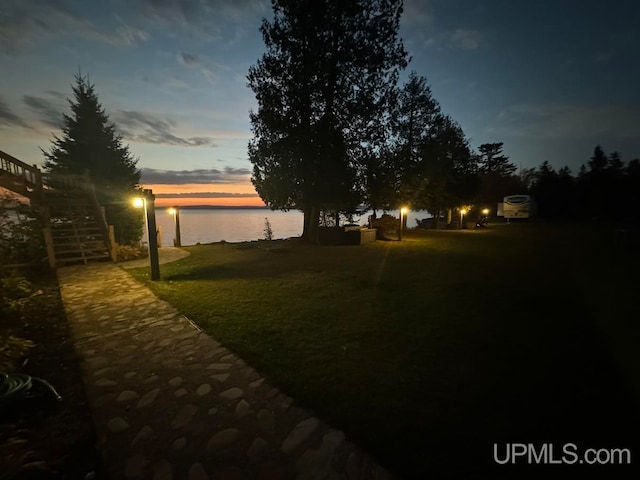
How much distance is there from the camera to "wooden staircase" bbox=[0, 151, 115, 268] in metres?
10.4

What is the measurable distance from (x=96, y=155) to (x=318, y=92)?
13.7 m

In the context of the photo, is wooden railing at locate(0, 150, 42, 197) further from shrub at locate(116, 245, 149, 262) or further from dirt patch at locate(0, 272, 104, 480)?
dirt patch at locate(0, 272, 104, 480)

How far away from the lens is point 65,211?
11.6m

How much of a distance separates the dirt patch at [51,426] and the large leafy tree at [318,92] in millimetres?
10777

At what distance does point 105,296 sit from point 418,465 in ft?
24.4

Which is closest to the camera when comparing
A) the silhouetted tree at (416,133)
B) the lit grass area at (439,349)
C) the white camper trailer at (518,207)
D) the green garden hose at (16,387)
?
the lit grass area at (439,349)

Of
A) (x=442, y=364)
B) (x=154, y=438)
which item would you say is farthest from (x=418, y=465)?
(x=154, y=438)

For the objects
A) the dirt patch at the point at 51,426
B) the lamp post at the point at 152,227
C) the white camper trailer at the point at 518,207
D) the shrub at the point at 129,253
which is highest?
the white camper trailer at the point at 518,207

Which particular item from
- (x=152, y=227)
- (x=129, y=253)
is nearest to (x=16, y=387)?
(x=152, y=227)

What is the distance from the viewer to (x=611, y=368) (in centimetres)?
351

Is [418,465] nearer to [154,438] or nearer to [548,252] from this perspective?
[154,438]

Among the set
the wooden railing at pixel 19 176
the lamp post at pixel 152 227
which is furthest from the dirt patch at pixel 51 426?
the wooden railing at pixel 19 176

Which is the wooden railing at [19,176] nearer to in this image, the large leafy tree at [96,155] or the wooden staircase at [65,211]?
the wooden staircase at [65,211]

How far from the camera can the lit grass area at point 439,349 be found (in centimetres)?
258
